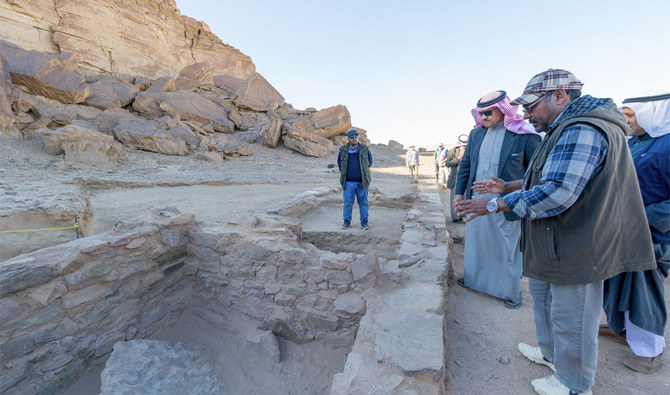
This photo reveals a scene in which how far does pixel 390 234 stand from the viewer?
4621 millimetres

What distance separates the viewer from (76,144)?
9094mm

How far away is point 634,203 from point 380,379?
150cm

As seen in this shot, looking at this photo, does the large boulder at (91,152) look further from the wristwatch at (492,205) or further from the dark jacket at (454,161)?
the wristwatch at (492,205)

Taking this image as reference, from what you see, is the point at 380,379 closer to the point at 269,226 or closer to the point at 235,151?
the point at 269,226

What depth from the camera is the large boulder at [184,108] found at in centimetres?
1449

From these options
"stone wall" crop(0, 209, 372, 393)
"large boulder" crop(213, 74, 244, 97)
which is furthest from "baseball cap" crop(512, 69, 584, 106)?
"large boulder" crop(213, 74, 244, 97)

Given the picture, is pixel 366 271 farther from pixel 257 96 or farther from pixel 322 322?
pixel 257 96

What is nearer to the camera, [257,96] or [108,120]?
[108,120]

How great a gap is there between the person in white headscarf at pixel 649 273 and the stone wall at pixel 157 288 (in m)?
1.61

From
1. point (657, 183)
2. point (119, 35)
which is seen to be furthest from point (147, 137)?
A: point (119, 35)

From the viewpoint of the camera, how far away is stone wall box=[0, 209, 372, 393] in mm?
2365

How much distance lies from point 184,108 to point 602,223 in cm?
1712

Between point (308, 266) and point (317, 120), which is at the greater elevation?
point (317, 120)

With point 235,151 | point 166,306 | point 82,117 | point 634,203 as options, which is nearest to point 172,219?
point 166,306
